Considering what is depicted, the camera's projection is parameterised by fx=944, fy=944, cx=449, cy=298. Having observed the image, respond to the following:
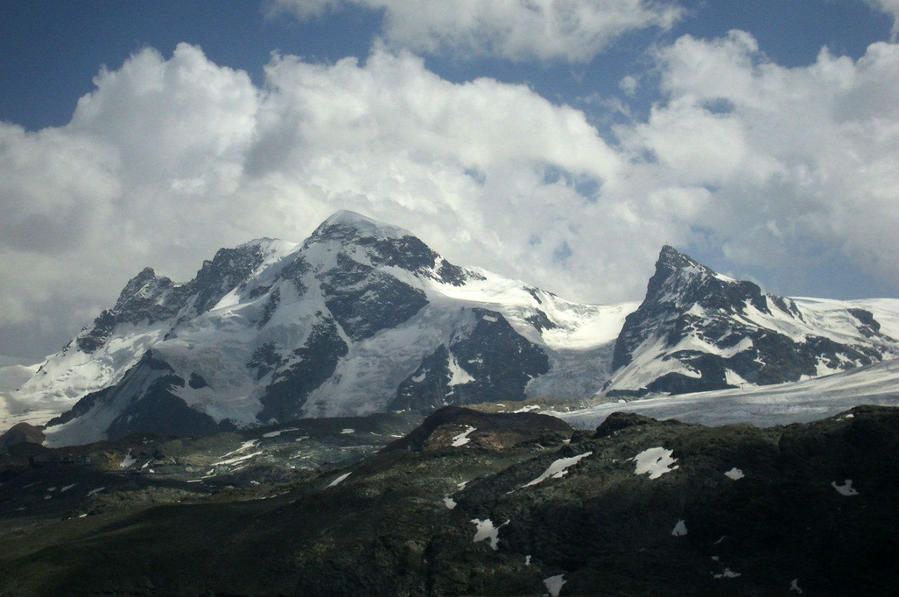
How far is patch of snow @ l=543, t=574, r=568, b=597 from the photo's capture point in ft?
322

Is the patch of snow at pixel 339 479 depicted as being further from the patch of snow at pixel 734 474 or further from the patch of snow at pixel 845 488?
the patch of snow at pixel 845 488

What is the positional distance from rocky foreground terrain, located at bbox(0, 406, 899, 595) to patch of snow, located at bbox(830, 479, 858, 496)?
0.73ft

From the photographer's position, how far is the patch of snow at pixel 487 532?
112 m

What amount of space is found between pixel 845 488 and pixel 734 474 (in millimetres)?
13550

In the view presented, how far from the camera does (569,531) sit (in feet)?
355

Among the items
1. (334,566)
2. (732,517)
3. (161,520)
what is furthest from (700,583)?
(161,520)

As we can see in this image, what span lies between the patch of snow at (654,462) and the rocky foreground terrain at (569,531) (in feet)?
0.90

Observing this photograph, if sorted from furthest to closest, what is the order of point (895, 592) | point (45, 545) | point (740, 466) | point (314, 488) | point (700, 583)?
point (314, 488) < point (45, 545) < point (740, 466) < point (700, 583) < point (895, 592)

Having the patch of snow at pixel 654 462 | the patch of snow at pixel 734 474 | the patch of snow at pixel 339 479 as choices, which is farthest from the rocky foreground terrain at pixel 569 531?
the patch of snow at pixel 339 479

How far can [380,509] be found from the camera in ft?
417

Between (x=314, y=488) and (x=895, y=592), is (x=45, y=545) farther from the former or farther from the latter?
(x=895, y=592)

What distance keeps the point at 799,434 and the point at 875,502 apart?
63.3 feet

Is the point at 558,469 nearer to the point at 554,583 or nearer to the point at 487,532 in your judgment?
the point at 487,532

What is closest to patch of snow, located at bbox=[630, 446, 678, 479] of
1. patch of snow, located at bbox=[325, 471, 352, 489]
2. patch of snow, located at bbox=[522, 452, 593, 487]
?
patch of snow, located at bbox=[522, 452, 593, 487]
